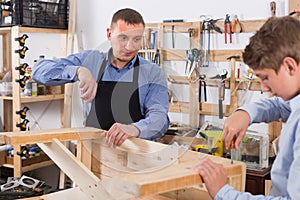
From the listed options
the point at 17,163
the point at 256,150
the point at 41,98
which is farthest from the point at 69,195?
the point at 41,98

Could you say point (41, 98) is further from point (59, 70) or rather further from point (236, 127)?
point (236, 127)

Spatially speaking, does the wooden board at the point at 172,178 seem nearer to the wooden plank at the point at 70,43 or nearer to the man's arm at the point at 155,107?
the man's arm at the point at 155,107

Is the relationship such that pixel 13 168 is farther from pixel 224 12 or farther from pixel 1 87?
pixel 224 12

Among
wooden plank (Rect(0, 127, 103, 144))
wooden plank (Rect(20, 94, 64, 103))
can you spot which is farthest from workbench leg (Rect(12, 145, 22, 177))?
wooden plank (Rect(0, 127, 103, 144))

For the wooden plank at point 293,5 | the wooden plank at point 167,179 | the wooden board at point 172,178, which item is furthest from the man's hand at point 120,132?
the wooden plank at point 293,5

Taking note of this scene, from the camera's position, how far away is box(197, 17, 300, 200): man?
88 cm

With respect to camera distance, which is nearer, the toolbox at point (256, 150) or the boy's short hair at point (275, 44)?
the boy's short hair at point (275, 44)

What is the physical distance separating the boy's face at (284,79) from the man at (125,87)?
0.37 m

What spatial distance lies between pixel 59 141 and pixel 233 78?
1614 millimetres

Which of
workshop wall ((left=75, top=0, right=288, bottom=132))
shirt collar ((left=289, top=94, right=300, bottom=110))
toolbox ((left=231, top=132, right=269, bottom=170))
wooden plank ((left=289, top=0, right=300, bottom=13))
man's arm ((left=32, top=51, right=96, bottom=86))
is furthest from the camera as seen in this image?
workshop wall ((left=75, top=0, right=288, bottom=132))

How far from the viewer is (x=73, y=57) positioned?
1433 mm

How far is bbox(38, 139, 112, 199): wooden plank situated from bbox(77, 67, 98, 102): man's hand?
164mm

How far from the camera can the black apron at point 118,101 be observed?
1172mm

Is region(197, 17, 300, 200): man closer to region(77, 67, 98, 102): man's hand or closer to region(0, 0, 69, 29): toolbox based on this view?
region(77, 67, 98, 102): man's hand
